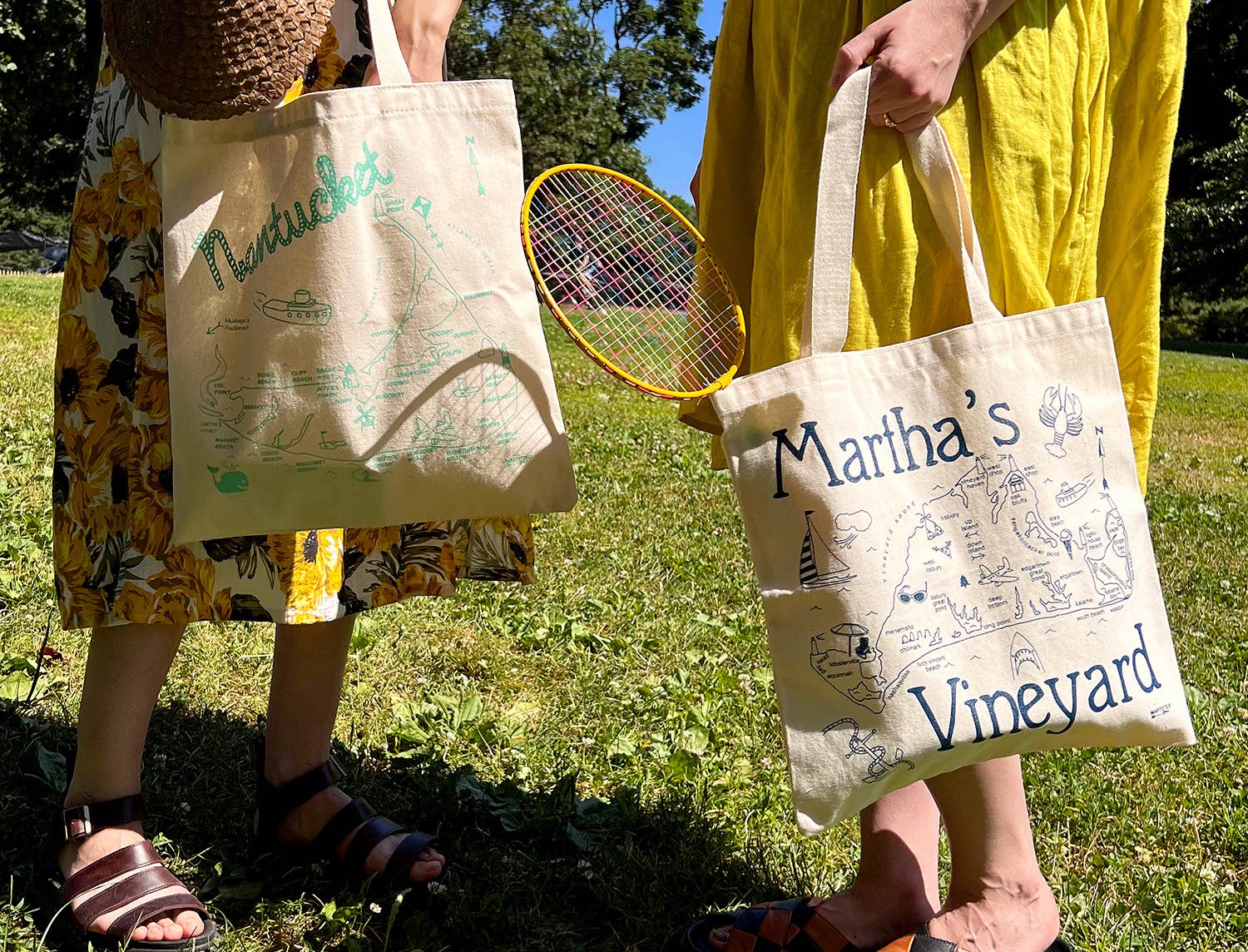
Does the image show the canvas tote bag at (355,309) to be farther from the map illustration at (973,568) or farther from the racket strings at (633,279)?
the map illustration at (973,568)

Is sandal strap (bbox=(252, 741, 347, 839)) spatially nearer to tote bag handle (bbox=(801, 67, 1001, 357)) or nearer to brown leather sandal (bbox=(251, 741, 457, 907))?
brown leather sandal (bbox=(251, 741, 457, 907))

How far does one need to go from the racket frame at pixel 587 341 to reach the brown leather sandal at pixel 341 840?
117 cm

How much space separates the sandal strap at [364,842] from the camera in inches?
87.8

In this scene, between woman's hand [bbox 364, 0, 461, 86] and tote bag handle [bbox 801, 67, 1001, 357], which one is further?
woman's hand [bbox 364, 0, 461, 86]

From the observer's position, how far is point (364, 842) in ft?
7.36

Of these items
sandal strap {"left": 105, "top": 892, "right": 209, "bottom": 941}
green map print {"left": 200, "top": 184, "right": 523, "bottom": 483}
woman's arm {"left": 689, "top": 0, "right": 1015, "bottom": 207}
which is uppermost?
woman's arm {"left": 689, "top": 0, "right": 1015, "bottom": 207}

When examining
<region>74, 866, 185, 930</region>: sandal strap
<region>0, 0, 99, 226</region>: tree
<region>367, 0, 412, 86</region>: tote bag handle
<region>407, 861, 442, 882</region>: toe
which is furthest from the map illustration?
<region>0, 0, 99, 226</region>: tree

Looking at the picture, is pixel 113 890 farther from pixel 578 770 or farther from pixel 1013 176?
pixel 1013 176

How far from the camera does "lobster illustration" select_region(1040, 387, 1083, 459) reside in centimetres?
158

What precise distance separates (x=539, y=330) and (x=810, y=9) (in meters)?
0.64

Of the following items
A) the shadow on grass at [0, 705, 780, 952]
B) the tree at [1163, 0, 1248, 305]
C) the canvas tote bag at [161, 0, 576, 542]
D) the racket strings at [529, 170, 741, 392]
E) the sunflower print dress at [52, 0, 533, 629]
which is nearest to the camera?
the canvas tote bag at [161, 0, 576, 542]

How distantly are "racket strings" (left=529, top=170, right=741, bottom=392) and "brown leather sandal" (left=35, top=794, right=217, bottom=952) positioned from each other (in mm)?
1249

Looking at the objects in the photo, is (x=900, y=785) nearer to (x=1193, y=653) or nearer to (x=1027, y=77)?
(x=1027, y=77)

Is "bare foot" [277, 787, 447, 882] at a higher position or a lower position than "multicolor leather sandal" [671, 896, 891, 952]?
higher
